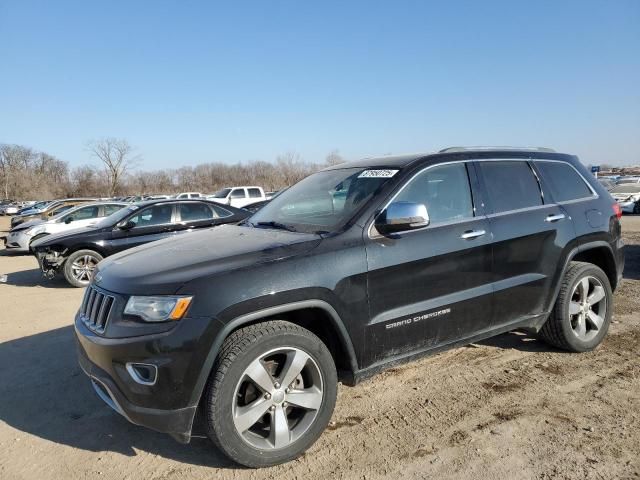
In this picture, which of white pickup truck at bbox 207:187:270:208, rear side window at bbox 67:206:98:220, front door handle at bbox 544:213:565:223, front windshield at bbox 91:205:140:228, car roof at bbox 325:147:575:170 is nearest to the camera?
car roof at bbox 325:147:575:170

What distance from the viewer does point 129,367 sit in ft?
7.90

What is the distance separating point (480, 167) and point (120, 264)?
282 cm

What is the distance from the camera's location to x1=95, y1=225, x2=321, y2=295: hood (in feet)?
8.19

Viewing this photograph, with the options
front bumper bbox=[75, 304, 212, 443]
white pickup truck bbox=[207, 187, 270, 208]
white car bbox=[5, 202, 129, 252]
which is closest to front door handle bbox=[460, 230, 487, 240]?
front bumper bbox=[75, 304, 212, 443]

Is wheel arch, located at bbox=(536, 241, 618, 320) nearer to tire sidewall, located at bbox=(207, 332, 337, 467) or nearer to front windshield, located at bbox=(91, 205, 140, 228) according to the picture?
tire sidewall, located at bbox=(207, 332, 337, 467)

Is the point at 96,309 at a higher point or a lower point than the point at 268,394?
higher

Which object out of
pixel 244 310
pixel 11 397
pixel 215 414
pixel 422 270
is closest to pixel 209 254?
pixel 244 310

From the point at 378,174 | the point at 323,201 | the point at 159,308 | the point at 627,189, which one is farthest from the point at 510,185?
the point at 627,189

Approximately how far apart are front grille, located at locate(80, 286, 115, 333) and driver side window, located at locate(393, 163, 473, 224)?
1997 millimetres

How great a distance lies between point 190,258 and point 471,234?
2.02 meters

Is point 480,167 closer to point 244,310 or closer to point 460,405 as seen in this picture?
point 460,405

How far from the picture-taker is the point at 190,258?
2.73 m

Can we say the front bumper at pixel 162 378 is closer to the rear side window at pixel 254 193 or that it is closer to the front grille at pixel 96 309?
the front grille at pixel 96 309

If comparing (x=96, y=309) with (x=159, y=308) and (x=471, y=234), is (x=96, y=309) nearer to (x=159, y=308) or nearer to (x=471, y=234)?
(x=159, y=308)
